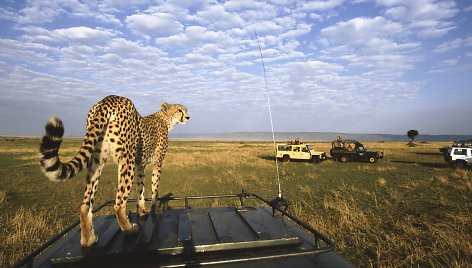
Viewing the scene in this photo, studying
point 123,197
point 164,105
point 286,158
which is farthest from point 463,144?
point 123,197

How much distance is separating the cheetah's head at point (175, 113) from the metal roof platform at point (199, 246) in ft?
13.0

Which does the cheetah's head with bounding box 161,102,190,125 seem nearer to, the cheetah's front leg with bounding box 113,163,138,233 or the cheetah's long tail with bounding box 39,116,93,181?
the cheetah's front leg with bounding box 113,163,138,233

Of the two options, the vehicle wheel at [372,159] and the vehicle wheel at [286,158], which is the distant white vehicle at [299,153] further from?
the vehicle wheel at [372,159]

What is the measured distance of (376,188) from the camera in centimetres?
1449

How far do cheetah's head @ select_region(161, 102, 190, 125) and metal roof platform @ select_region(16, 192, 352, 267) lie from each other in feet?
13.0

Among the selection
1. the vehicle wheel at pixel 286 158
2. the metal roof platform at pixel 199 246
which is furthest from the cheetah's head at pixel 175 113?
the vehicle wheel at pixel 286 158

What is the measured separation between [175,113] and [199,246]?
514 cm

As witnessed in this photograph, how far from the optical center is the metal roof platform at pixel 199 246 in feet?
7.63

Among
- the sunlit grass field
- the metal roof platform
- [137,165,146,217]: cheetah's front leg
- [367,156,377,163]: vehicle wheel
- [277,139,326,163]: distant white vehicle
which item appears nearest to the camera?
the metal roof platform

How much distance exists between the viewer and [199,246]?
2510 millimetres

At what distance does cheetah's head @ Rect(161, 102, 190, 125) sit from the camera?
722 centimetres

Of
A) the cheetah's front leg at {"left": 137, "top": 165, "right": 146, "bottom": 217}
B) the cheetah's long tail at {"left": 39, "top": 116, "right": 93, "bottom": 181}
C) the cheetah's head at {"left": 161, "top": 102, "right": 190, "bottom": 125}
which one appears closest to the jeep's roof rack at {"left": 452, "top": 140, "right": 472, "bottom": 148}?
the cheetah's head at {"left": 161, "top": 102, "right": 190, "bottom": 125}

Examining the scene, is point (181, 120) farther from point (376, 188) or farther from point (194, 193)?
point (376, 188)

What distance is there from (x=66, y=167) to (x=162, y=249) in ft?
4.96
